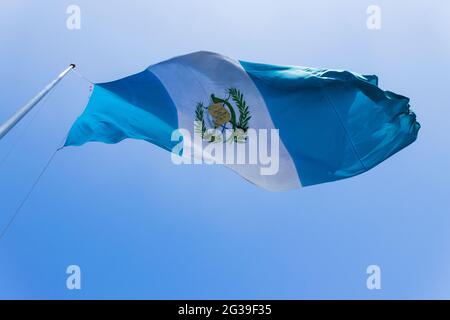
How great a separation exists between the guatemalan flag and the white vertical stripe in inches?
0.9

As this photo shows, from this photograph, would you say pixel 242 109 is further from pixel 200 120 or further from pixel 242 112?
pixel 200 120

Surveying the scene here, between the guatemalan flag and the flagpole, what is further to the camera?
the guatemalan flag

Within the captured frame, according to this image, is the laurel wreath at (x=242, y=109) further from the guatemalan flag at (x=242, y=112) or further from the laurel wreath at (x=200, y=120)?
the laurel wreath at (x=200, y=120)

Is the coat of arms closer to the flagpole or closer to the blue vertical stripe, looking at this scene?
the blue vertical stripe

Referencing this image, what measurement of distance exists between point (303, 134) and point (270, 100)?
1.08 meters

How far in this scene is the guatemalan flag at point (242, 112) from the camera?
48.2 feet

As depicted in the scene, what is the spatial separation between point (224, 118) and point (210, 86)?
83 centimetres

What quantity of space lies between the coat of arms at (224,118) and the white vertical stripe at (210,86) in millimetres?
115

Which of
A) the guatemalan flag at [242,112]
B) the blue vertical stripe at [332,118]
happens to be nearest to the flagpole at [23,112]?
the guatemalan flag at [242,112]

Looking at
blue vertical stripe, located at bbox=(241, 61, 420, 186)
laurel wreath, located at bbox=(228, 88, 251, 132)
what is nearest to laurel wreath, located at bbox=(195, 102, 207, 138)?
laurel wreath, located at bbox=(228, 88, 251, 132)

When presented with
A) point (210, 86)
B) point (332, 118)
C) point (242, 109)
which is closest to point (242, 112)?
point (242, 109)

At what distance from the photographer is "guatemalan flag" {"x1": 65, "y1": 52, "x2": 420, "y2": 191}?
14.7m

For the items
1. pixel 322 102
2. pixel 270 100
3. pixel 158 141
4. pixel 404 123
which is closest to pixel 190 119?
pixel 158 141
